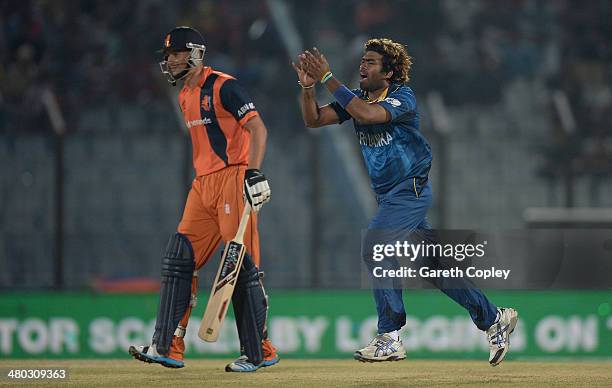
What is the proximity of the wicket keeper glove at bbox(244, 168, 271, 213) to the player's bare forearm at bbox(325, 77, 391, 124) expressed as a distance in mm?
595

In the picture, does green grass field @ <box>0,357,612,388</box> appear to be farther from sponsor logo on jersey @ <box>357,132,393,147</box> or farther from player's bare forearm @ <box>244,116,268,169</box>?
sponsor logo on jersey @ <box>357,132,393,147</box>

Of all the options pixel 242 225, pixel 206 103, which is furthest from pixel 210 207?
pixel 206 103

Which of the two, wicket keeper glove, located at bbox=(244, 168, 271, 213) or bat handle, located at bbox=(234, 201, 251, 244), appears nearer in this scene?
wicket keeper glove, located at bbox=(244, 168, 271, 213)

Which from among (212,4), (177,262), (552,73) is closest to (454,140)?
(552,73)

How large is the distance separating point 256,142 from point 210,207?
478 mm

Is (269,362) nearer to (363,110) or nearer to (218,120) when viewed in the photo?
(218,120)

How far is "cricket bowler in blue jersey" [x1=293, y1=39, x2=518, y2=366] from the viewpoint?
268 inches

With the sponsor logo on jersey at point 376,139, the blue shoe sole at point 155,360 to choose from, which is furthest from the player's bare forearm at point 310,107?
the blue shoe sole at point 155,360

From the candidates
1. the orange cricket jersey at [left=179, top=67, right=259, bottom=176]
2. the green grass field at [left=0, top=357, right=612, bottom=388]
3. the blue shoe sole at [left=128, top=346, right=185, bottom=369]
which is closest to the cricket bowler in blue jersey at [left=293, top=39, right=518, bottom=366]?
the green grass field at [left=0, top=357, right=612, bottom=388]

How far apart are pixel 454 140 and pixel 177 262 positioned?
647 cm

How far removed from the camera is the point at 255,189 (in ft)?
→ 21.5

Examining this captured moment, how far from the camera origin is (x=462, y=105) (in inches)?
568

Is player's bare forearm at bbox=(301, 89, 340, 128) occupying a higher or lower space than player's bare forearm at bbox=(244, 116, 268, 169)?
higher

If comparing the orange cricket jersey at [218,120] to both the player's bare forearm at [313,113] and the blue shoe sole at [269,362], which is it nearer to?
the player's bare forearm at [313,113]
